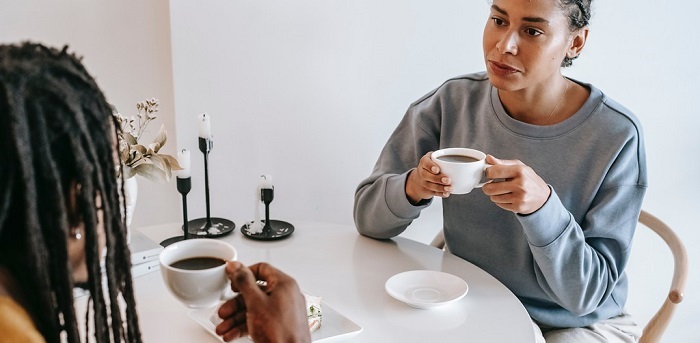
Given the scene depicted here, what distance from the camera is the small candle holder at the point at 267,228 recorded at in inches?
60.9

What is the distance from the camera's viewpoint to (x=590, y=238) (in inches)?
56.8

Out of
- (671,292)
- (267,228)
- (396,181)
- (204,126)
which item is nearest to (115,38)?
(204,126)

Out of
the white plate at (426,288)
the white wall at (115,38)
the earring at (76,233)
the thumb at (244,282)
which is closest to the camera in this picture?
the earring at (76,233)

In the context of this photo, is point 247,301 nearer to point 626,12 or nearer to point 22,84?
point 22,84

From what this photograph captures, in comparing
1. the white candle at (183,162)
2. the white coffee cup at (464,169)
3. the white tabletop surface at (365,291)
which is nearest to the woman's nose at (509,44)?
the white coffee cup at (464,169)

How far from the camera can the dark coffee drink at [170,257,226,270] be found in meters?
0.94

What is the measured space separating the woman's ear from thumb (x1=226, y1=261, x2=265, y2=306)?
961 mm

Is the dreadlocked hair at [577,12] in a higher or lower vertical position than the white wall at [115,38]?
higher

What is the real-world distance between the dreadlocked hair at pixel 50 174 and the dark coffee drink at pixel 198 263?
149mm

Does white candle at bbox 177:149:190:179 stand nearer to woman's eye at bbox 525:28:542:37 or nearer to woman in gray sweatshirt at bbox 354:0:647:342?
woman in gray sweatshirt at bbox 354:0:647:342

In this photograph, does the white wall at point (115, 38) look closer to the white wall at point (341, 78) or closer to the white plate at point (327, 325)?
the white wall at point (341, 78)

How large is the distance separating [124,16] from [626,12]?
56.7 inches

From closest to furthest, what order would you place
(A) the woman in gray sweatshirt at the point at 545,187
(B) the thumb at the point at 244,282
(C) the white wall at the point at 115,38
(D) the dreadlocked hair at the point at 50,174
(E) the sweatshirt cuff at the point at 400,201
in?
(D) the dreadlocked hair at the point at 50,174
(B) the thumb at the point at 244,282
(A) the woman in gray sweatshirt at the point at 545,187
(E) the sweatshirt cuff at the point at 400,201
(C) the white wall at the point at 115,38

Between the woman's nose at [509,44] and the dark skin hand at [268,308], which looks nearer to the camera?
the dark skin hand at [268,308]
